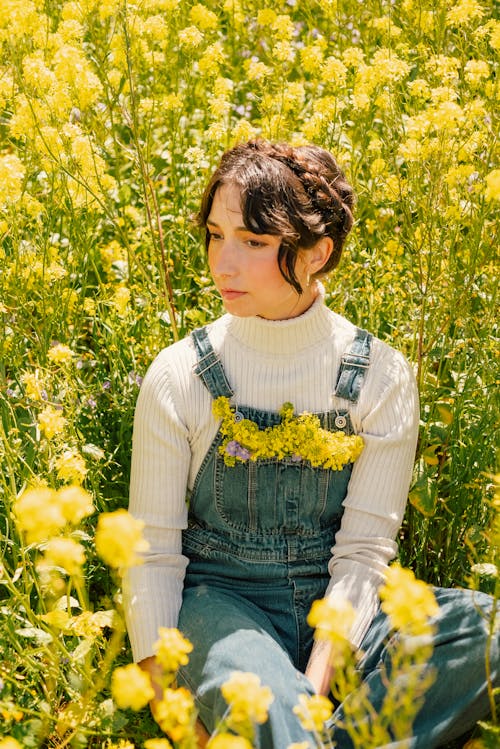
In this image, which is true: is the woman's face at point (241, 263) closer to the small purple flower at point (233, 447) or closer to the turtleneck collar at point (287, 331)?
the turtleneck collar at point (287, 331)

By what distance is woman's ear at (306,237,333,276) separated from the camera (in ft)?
6.52

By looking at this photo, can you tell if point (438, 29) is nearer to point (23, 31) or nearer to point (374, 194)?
point (374, 194)

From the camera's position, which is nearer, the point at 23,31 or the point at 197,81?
the point at 23,31

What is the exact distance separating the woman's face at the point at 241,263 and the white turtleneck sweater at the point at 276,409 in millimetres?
121

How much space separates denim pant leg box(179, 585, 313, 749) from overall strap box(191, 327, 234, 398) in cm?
44

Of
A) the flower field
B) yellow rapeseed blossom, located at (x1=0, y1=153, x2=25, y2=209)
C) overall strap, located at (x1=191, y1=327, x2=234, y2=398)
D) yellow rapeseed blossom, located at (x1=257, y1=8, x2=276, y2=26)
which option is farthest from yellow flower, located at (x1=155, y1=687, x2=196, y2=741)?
yellow rapeseed blossom, located at (x1=257, y1=8, x2=276, y2=26)

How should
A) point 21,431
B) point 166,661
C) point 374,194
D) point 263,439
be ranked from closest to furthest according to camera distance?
1. point 166,661
2. point 263,439
3. point 21,431
4. point 374,194

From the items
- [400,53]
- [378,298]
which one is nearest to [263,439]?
[378,298]

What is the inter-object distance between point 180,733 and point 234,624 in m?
0.65

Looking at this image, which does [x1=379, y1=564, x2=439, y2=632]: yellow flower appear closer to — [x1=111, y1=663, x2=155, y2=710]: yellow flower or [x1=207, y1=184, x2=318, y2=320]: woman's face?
[x1=111, y1=663, x2=155, y2=710]: yellow flower

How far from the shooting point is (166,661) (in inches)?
50.4

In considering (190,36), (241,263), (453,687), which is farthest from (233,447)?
(190,36)

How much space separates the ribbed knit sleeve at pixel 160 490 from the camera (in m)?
1.92

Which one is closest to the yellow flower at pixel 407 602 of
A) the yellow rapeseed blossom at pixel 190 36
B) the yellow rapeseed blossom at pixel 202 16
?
the yellow rapeseed blossom at pixel 190 36
